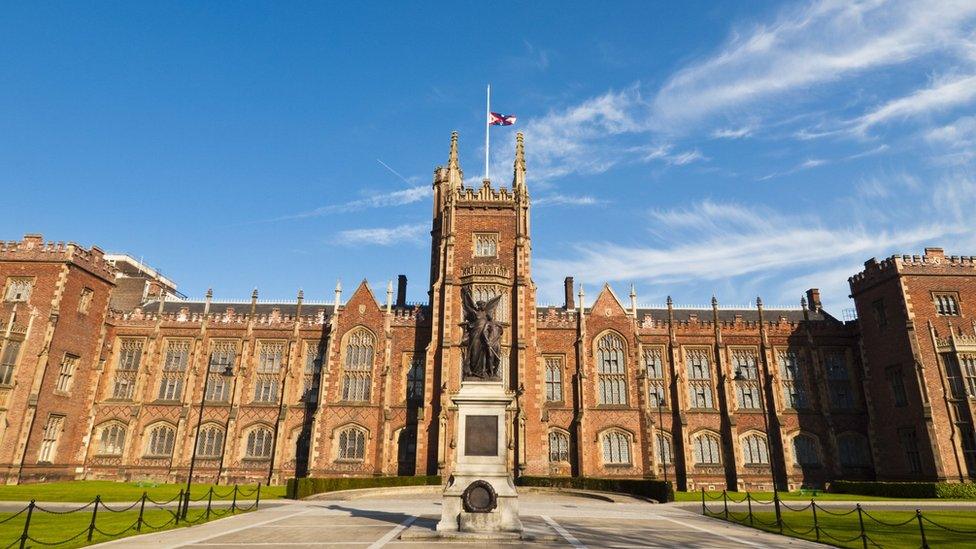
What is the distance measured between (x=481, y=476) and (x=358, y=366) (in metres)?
26.8

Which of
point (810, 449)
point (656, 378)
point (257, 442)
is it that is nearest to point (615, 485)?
point (656, 378)

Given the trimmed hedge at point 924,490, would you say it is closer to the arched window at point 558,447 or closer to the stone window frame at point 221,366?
the arched window at point 558,447

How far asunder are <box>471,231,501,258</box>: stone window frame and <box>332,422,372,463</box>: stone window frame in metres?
15.4

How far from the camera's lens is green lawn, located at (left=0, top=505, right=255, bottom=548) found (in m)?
14.6

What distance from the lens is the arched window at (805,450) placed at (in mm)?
38594

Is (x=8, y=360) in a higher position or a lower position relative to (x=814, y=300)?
lower

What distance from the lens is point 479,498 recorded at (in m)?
15.3

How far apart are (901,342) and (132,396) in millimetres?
55035

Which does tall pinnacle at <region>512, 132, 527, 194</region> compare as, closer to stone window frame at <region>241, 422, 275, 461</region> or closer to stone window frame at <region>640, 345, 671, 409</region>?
stone window frame at <region>640, 345, 671, 409</region>

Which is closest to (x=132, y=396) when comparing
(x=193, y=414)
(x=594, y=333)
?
(x=193, y=414)

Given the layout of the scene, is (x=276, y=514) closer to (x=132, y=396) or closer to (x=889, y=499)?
(x=132, y=396)

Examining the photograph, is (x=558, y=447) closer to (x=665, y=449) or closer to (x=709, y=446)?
(x=665, y=449)

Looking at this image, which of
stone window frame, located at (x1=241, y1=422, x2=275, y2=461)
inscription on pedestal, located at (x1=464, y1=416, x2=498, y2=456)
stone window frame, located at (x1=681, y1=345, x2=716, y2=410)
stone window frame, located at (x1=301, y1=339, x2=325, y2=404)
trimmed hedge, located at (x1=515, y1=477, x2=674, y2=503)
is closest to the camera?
inscription on pedestal, located at (x1=464, y1=416, x2=498, y2=456)

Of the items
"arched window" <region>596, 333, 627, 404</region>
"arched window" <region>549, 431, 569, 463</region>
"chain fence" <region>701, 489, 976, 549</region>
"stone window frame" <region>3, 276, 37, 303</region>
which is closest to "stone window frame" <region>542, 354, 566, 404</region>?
"arched window" <region>549, 431, 569, 463</region>
